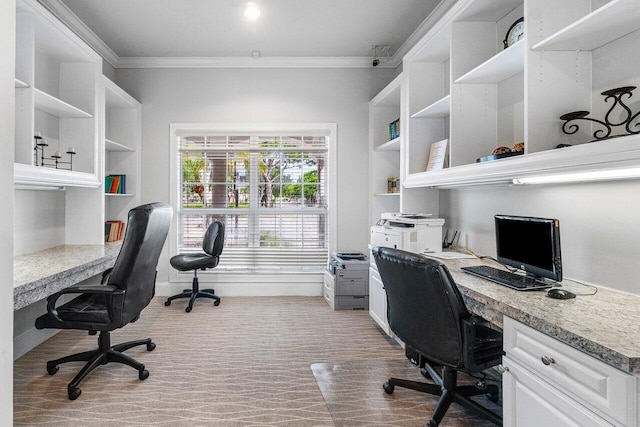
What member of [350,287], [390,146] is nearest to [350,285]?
[350,287]

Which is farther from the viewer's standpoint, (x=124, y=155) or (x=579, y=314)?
(x=124, y=155)

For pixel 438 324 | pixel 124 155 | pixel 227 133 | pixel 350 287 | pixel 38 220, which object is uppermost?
pixel 227 133

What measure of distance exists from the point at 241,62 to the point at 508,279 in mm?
3880

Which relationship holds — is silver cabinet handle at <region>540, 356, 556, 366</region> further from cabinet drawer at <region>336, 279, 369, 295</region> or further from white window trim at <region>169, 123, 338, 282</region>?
white window trim at <region>169, 123, 338, 282</region>

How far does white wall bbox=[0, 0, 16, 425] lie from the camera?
655mm

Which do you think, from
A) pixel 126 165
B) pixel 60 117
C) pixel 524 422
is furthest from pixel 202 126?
pixel 524 422

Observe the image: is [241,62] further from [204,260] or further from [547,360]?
[547,360]

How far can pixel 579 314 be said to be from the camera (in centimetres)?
140

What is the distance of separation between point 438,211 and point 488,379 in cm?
146

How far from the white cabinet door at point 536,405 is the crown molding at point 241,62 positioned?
3897 mm

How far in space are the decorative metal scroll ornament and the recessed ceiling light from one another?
8.85 feet

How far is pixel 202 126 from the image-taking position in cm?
455

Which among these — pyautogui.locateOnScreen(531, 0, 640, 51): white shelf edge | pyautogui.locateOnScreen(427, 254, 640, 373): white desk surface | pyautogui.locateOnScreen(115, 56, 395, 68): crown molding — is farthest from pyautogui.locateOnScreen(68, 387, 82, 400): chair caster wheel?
pyautogui.locateOnScreen(115, 56, 395, 68): crown molding

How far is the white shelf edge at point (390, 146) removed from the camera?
3.85m
